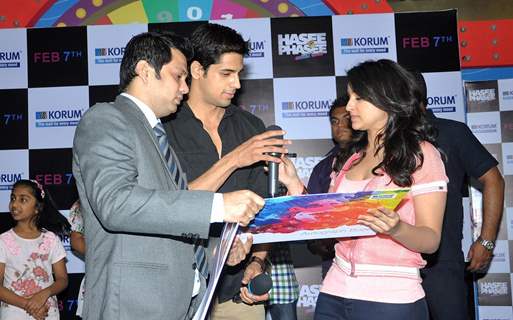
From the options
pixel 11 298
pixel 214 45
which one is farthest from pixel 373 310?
pixel 11 298

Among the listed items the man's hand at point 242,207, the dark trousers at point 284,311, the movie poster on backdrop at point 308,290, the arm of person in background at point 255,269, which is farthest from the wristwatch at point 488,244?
the man's hand at point 242,207

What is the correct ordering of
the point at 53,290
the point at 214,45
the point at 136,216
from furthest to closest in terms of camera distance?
the point at 53,290 → the point at 214,45 → the point at 136,216

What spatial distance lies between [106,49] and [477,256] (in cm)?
309

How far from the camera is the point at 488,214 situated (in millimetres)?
4156

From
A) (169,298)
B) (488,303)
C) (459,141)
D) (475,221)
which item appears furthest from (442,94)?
(169,298)

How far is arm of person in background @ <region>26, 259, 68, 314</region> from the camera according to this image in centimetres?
420

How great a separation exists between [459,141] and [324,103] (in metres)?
1.13

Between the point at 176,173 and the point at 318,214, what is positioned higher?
the point at 176,173

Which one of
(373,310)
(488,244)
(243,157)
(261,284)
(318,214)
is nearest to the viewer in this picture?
(318,214)

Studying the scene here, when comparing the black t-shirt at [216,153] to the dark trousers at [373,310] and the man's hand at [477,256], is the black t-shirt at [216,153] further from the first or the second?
the man's hand at [477,256]

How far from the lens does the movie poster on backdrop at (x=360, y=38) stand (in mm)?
4594

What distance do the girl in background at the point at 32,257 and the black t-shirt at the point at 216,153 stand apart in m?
1.91

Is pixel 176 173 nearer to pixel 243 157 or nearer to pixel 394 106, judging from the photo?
pixel 243 157

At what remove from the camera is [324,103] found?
15.1 ft
